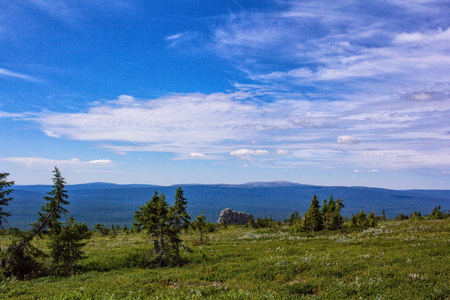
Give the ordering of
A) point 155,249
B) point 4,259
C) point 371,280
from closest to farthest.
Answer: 1. point 371,280
2. point 4,259
3. point 155,249

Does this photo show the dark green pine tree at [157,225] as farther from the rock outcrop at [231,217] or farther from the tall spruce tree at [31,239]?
the rock outcrop at [231,217]

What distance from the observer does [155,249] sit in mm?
19875

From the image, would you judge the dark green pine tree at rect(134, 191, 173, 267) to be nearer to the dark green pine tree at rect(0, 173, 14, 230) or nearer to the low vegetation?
the low vegetation

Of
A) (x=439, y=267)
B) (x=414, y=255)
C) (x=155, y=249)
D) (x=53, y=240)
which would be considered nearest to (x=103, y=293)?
(x=155, y=249)

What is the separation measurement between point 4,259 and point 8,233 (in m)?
1.80

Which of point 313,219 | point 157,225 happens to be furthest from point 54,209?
point 313,219

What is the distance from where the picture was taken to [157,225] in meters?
19.5

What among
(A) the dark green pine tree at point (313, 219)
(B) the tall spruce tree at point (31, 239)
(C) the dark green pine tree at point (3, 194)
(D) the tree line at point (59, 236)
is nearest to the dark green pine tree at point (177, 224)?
(D) the tree line at point (59, 236)

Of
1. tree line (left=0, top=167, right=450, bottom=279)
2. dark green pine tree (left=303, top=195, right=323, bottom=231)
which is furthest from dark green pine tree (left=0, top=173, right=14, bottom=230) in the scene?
dark green pine tree (left=303, top=195, right=323, bottom=231)

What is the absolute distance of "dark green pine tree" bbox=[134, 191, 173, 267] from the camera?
19.2 meters

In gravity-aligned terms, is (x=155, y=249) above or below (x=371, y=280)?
below

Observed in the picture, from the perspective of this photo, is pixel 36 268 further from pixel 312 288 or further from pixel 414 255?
pixel 414 255

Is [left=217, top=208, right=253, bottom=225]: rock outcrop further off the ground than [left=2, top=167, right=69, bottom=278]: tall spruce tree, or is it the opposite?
[left=2, top=167, right=69, bottom=278]: tall spruce tree

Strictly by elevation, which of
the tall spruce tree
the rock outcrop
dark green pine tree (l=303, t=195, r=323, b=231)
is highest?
the tall spruce tree
